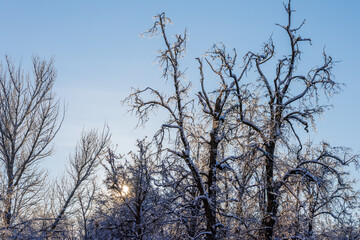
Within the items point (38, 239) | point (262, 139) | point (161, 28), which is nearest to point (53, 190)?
point (38, 239)

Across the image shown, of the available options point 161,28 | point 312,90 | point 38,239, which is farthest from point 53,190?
point 312,90

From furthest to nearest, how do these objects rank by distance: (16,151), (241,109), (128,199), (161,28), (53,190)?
(53,190) → (16,151) → (128,199) → (161,28) → (241,109)

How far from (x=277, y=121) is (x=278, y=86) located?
1.37 metres

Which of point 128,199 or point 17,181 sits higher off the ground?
point 17,181

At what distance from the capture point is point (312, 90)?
34.0 ft

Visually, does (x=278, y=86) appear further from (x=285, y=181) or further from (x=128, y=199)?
(x=128, y=199)

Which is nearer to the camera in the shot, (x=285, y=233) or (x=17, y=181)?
(x=285, y=233)

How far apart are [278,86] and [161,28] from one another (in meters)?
4.43

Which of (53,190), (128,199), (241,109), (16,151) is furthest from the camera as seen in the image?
(53,190)

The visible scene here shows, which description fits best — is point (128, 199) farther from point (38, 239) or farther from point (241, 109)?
point (241, 109)

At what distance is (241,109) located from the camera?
10289mm

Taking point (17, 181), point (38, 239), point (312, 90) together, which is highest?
point (312, 90)

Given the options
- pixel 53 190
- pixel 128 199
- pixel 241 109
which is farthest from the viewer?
pixel 53 190

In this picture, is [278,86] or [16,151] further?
[16,151]
